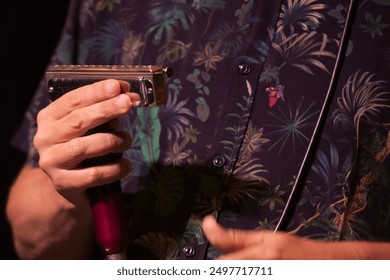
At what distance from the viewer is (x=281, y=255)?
1.86 feet

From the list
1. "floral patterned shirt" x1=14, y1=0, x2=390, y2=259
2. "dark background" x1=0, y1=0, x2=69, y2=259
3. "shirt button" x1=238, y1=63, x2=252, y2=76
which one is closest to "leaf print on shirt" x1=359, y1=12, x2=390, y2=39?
"floral patterned shirt" x1=14, y1=0, x2=390, y2=259

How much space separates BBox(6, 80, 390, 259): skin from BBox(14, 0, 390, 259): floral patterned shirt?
7 centimetres

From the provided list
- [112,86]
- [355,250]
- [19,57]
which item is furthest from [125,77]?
[19,57]

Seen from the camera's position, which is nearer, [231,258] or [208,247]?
[231,258]

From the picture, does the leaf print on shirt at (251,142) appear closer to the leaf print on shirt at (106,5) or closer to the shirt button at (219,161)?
the shirt button at (219,161)

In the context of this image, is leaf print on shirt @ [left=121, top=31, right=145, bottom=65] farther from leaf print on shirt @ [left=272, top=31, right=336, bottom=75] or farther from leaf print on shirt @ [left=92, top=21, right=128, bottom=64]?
leaf print on shirt @ [left=272, top=31, right=336, bottom=75]

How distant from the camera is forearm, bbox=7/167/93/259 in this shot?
747 millimetres

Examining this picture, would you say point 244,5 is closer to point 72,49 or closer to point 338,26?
point 338,26

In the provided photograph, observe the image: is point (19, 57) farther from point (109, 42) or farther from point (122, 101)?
point (122, 101)

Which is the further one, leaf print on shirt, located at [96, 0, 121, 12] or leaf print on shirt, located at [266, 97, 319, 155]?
leaf print on shirt, located at [96, 0, 121, 12]

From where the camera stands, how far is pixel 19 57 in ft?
3.74

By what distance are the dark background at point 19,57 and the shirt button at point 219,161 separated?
0.51 meters

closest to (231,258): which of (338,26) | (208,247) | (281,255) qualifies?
(281,255)
